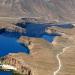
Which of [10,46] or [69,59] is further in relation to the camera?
[10,46]

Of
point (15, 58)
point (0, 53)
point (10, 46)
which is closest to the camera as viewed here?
point (15, 58)

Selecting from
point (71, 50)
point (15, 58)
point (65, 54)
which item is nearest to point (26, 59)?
point (15, 58)

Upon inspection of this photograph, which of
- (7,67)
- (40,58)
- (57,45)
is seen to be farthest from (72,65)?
(57,45)

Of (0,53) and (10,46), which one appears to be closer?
(0,53)

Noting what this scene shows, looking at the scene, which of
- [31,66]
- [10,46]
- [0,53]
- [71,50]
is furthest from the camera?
[10,46]

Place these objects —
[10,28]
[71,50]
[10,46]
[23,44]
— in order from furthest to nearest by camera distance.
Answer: [10,28], [23,44], [10,46], [71,50]

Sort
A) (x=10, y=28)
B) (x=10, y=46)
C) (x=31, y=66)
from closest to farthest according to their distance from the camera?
(x=31, y=66), (x=10, y=46), (x=10, y=28)

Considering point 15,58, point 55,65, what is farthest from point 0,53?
point 55,65

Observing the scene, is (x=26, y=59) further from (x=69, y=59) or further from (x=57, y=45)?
(x=57, y=45)

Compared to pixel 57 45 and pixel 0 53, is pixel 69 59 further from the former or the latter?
pixel 57 45
